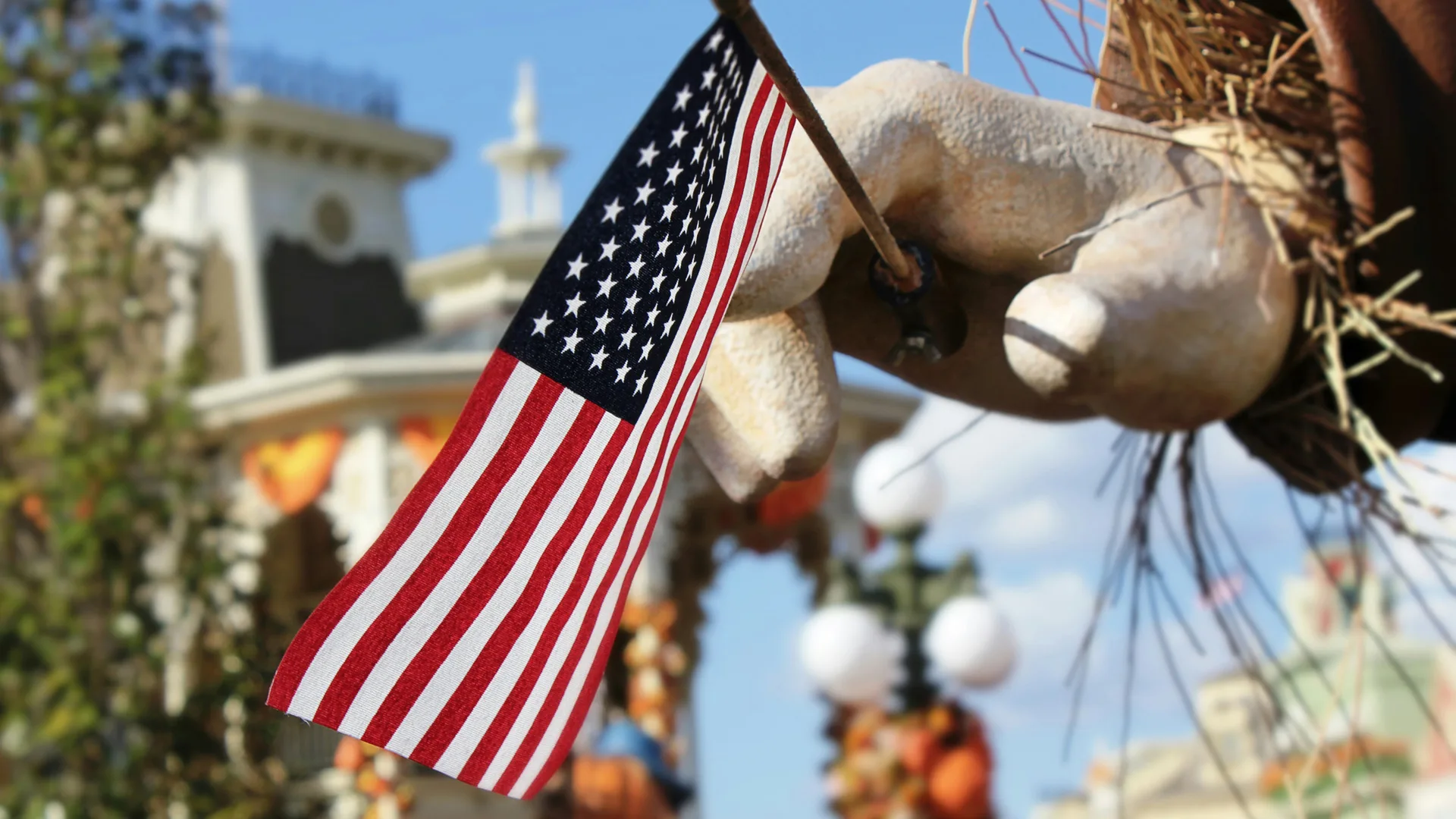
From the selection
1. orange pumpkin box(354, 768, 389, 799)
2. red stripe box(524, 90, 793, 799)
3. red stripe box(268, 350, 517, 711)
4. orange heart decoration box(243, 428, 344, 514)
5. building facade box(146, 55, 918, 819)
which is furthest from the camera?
orange heart decoration box(243, 428, 344, 514)

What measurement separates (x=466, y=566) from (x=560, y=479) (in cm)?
12

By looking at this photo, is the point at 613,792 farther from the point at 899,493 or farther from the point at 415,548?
the point at 415,548

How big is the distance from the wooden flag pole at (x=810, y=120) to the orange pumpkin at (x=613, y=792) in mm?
5260

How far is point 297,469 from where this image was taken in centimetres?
1218

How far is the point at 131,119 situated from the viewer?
352 inches

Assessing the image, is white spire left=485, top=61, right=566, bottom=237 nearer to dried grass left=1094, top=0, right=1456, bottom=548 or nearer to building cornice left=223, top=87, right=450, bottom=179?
building cornice left=223, top=87, right=450, bottom=179

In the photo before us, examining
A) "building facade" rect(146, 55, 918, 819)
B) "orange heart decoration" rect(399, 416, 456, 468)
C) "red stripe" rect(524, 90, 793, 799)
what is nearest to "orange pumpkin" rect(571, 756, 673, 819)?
"building facade" rect(146, 55, 918, 819)

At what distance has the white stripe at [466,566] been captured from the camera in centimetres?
185

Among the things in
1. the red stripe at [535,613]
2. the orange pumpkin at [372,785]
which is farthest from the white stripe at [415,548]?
the orange pumpkin at [372,785]

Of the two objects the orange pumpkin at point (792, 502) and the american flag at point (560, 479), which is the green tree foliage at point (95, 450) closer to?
the orange pumpkin at point (792, 502)

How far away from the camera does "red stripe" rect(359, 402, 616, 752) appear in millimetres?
1867

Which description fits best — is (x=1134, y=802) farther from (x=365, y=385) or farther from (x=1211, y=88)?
(x=1211, y=88)

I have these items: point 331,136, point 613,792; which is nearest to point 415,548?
point 613,792

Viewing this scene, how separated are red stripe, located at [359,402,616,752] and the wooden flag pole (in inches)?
12.9
